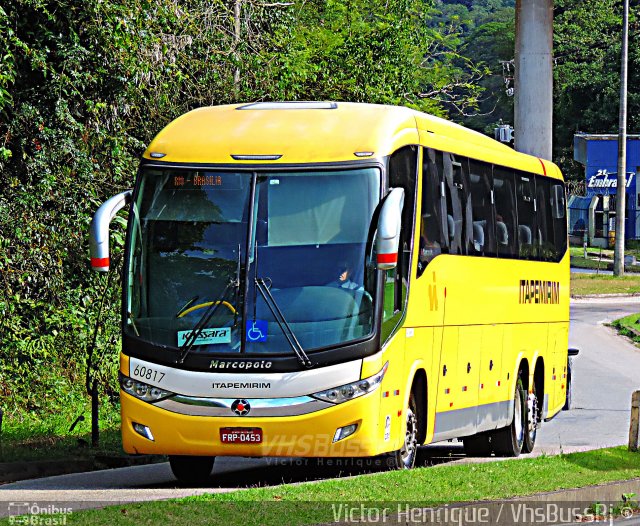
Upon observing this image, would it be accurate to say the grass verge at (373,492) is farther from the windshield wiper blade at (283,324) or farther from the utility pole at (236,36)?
the utility pole at (236,36)

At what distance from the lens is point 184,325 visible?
12531mm

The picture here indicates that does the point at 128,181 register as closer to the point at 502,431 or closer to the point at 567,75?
the point at 502,431

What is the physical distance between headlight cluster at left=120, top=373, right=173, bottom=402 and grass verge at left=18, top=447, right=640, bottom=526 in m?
1.71

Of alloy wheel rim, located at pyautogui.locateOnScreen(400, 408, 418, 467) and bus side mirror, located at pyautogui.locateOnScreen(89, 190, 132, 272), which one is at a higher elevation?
bus side mirror, located at pyautogui.locateOnScreen(89, 190, 132, 272)

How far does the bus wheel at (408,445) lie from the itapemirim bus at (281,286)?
0.02 m

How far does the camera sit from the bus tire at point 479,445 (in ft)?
58.0

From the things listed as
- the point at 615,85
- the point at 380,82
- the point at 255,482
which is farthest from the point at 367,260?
the point at 615,85

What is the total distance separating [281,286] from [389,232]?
110 cm

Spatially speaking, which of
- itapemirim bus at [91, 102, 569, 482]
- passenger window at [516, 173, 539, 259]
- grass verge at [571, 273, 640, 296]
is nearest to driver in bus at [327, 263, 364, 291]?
itapemirim bus at [91, 102, 569, 482]

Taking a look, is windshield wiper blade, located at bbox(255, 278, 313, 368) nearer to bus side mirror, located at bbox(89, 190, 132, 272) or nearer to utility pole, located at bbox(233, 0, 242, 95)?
bus side mirror, located at bbox(89, 190, 132, 272)

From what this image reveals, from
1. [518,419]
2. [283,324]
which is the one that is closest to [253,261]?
[283,324]

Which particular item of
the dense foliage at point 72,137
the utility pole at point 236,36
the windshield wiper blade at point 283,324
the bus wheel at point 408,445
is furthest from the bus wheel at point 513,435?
the utility pole at point 236,36

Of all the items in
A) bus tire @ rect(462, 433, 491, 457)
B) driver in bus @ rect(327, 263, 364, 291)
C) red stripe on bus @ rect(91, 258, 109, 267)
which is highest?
red stripe on bus @ rect(91, 258, 109, 267)

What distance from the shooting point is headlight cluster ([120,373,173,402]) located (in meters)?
12.5
